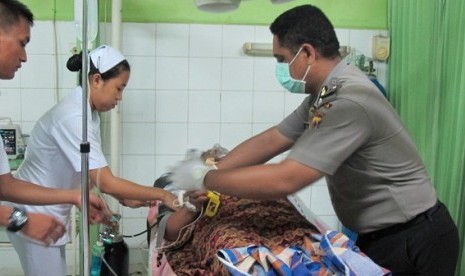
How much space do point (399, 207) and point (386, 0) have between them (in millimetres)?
1705

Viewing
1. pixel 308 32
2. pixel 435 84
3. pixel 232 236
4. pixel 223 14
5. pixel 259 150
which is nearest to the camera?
pixel 232 236

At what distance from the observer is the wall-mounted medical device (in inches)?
98.3

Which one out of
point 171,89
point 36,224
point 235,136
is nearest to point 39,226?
point 36,224

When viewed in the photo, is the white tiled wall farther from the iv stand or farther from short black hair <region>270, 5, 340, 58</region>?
the iv stand

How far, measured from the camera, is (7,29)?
4.41 feet

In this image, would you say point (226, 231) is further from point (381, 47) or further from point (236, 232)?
point (381, 47)

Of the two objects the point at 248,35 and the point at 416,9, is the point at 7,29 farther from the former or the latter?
the point at 416,9

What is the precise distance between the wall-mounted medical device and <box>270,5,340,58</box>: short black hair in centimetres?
165

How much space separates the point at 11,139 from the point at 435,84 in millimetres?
2150

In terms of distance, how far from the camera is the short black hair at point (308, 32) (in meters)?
1.47

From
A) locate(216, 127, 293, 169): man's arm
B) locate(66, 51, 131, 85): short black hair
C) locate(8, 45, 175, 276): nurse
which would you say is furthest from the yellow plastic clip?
locate(66, 51, 131, 85): short black hair

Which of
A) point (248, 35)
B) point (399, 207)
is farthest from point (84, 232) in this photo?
point (248, 35)

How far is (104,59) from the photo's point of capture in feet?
5.64

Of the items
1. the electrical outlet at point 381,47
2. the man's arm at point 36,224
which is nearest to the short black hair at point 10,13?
the man's arm at point 36,224
